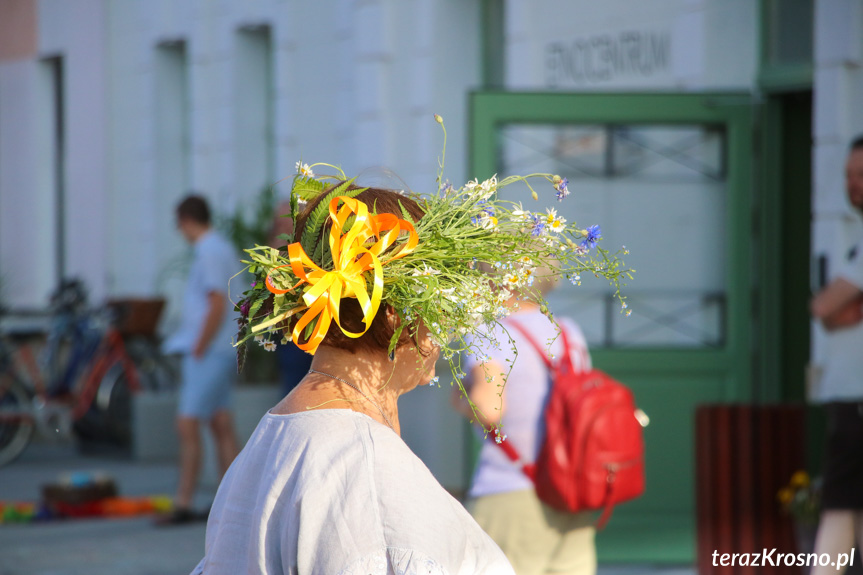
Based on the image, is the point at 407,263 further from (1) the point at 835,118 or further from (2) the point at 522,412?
(1) the point at 835,118

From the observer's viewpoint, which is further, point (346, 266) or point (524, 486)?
point (524, 486)

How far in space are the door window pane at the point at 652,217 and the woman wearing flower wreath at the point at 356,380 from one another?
4.37 meters

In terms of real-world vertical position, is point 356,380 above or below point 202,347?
above

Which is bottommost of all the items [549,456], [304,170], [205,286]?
[549,456]

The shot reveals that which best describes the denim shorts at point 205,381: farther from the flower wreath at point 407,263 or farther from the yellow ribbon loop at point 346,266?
the yellow ribbon loop at point 346,266

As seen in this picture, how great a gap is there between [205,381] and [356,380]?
5426 millimetres

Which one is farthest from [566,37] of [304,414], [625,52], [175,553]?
[304,414]

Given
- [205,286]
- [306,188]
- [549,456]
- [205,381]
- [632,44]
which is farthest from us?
[632,44]

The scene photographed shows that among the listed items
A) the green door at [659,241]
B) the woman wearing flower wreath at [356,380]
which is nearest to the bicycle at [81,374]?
the green door at [659,241]

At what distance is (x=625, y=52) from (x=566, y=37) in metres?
0.59

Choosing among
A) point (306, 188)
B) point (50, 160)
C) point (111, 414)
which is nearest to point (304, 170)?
point (306, 188)

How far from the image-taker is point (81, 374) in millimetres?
10461

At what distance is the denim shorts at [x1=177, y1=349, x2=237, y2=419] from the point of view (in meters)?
7.14

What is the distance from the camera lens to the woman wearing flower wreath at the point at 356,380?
166cm
